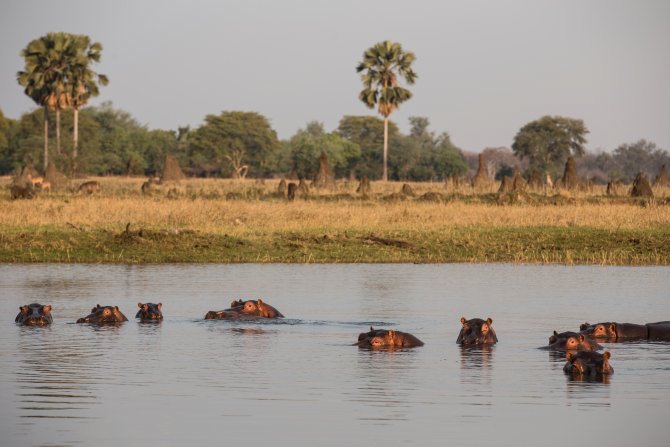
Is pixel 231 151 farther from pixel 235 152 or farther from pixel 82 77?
pixel 82 77

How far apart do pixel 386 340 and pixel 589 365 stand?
272 centimetres

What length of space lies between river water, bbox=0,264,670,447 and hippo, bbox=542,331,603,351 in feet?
0.61

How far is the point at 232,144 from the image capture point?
92188 mm

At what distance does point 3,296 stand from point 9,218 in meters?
11.0

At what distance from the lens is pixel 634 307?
18844 millimetres

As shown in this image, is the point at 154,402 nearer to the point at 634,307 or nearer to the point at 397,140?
the point at 634,307

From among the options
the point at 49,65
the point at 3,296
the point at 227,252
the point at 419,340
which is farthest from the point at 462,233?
the point at 49,65

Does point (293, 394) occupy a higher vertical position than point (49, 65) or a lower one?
lower

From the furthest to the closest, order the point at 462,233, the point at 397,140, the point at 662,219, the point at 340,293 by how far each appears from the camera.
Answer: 1. the point at 397,140
2. the point at 662,219
3. the point at 462,233
4. the point at 340,293

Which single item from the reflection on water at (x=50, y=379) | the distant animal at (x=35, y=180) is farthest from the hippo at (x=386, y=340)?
the distant animal at (x=35, y=180)

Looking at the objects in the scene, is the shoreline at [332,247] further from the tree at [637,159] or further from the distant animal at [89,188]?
the tree at [637,159]

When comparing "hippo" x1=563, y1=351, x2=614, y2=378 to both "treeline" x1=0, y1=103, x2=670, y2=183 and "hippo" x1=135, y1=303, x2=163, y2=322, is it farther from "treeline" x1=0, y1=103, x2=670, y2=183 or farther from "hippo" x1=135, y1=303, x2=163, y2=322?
"treeline" x1=0, y1=103, x2=670, y2=183

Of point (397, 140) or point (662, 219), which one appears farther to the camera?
point (397, 140)

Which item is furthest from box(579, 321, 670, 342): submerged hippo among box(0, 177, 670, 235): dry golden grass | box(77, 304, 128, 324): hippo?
box(0, 177, 670, 235): dry golden grass
